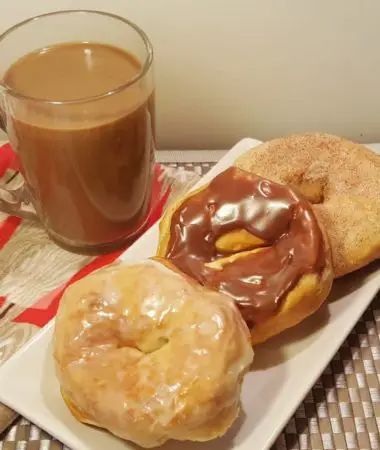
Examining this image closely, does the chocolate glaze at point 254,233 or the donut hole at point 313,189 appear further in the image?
the donut hole at point 313,189

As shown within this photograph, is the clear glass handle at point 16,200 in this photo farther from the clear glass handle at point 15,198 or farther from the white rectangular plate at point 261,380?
the white rectangular plate at point 261,380

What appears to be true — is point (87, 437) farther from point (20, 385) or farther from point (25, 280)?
point (25, 280)

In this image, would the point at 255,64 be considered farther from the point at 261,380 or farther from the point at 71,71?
the point at 261,380

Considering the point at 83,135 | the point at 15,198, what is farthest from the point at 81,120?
the point at 15,198

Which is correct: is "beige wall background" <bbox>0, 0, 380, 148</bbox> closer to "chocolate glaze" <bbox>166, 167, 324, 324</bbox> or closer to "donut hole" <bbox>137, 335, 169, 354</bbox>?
"chocolate glaze" <bbox>166, 167, 324, 324</bbox>

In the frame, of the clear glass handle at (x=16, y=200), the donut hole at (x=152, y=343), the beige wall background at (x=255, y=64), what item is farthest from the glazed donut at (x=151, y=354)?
the beige wall background at (x=255, y=64)

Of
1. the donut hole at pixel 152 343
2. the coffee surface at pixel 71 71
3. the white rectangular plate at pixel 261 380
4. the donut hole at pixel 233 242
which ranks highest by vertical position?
the coffee surface at pixel 71 71

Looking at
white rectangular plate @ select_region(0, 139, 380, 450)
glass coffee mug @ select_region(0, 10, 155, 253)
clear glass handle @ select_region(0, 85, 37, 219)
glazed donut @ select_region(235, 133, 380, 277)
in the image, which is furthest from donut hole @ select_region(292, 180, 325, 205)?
clear glass handle @ select_region(0, 85, 37, 219)
